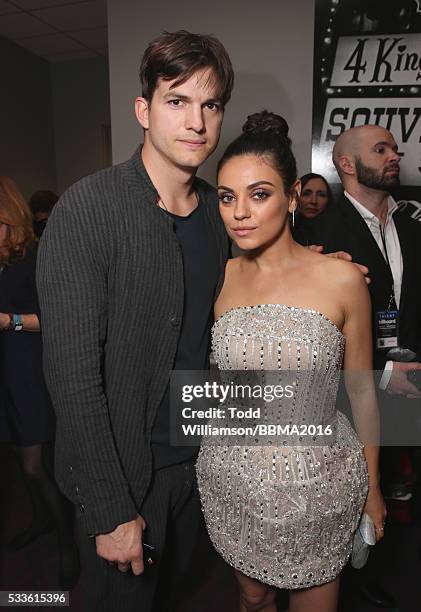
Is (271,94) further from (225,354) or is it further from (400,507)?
(400,507)

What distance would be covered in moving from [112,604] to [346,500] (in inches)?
25.4

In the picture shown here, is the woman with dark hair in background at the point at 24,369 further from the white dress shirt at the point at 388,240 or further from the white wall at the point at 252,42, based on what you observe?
the white wall at the point at 252,42

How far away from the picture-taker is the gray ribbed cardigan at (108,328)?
1.02 m

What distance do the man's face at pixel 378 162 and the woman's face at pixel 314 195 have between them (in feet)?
2.44

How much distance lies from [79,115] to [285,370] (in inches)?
206

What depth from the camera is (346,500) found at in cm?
126

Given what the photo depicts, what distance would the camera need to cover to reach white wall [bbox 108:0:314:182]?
3.01m

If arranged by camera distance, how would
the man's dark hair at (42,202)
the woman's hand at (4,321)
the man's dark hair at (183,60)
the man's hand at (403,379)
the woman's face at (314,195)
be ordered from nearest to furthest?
1. the man's dark hair at (183,60)
2. the man's hand at (403,379)
3. the woman's hand at (4,321)
4. the woman's face at (314,195)
5. the man's dark hair at (42,202)

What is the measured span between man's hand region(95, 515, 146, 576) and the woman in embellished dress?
30 centimetres

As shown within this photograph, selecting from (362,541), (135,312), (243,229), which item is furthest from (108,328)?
(362,541)

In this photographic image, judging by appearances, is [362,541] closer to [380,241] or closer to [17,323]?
[380,241]

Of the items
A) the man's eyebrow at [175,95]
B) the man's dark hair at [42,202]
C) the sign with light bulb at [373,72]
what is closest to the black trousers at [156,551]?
the man's eyebrow at [175,95]

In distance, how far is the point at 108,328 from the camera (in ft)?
3.64

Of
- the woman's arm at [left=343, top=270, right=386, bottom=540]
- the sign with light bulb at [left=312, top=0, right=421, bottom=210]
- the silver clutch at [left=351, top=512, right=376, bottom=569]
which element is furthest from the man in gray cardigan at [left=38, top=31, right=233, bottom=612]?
the sign with light bulb at [left=312, top=0, right=421, bottom=210]
